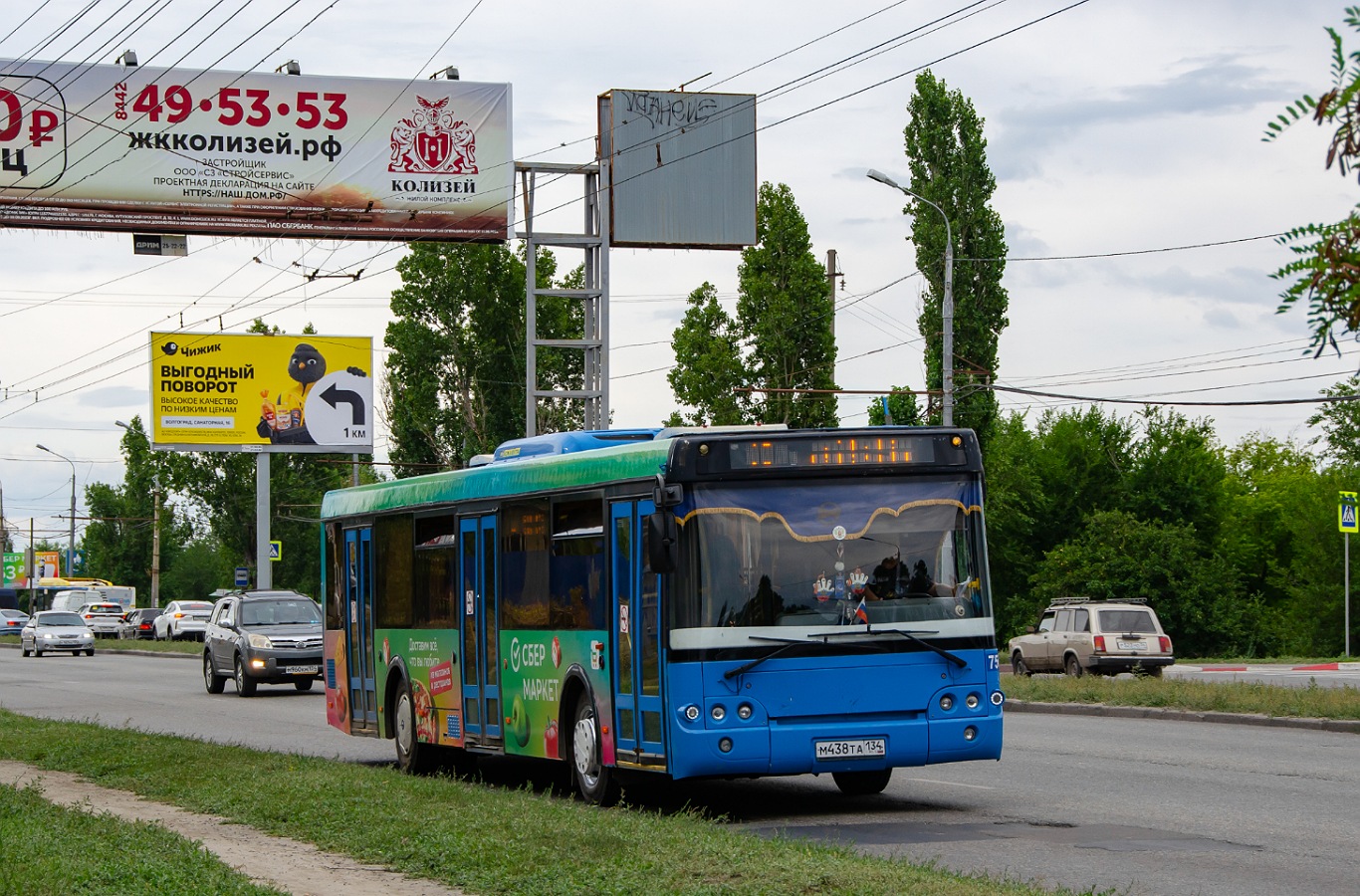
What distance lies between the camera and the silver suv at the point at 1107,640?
3366 centimetres

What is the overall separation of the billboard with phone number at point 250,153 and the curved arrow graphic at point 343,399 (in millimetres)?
14443

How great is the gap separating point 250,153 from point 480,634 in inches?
1007

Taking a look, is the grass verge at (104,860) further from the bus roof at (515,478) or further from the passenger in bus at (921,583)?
the passenger in bus at (921,583)

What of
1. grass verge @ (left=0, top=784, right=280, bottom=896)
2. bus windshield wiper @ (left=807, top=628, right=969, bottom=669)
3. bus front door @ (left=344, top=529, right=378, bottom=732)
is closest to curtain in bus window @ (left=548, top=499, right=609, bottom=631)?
bus windshield wiper @ (left=807, top=628, right=969, bottom=669)

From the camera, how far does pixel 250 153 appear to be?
1529 inches

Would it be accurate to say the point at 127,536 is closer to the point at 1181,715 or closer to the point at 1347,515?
the point at 1347,515

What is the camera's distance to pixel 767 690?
12.4 meters

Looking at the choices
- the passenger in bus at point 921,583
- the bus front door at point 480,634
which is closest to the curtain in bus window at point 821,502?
the passenger in bus at point 921,583

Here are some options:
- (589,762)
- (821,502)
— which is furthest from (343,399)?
(821,502)

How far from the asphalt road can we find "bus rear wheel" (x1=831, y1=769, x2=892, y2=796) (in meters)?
0.20

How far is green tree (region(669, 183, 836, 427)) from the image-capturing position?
63.5 m

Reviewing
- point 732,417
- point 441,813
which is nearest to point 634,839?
point 441,813

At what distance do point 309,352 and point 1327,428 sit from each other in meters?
63.8

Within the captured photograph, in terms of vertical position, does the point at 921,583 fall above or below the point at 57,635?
above
